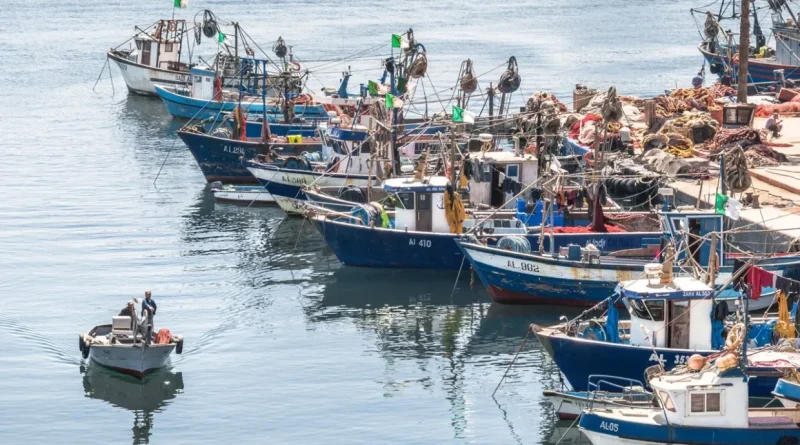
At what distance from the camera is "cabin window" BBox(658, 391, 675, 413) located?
29.5 m

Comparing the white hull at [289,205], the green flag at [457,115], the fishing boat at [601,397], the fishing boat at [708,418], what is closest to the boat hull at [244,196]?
the white hull at [289,205]

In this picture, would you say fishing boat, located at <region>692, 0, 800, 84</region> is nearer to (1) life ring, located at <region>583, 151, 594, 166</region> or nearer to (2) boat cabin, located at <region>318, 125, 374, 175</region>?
(1) life ring, located at <region>583, 151, 594, 166</region>

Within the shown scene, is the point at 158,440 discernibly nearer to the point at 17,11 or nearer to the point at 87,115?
the point at 87,115

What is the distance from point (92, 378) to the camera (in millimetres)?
38625

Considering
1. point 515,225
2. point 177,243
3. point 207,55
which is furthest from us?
point 207,55

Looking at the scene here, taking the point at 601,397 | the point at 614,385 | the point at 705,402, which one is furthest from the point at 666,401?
the point at 614,385

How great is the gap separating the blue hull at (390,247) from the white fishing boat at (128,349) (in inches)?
442

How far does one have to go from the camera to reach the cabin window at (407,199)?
47.5m

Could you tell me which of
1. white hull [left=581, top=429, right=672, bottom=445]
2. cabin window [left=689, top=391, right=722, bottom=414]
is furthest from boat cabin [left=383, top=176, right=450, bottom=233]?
cabin window [left=689, top=391, right=722, bottom=414]

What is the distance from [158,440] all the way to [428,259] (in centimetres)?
1584

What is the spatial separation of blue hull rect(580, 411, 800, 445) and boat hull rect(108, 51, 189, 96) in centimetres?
6655

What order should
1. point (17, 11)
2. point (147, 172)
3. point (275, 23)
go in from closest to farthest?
point (147, 172) < point (275, 23) < point (17, 11)

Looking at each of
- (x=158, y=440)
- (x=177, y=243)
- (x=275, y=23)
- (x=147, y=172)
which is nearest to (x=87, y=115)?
(x=147, y=172)

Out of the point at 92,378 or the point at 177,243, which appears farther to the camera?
the point at 177,243
